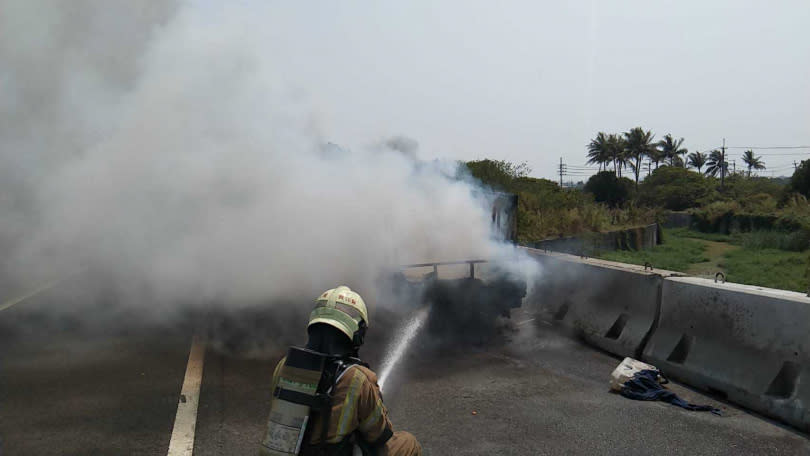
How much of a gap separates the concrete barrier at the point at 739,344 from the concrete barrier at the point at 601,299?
0.22 meters

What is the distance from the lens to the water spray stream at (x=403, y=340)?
554 centimetres

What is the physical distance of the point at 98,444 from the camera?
12.7 feet

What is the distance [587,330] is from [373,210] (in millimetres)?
3912

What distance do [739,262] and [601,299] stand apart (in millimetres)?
12716

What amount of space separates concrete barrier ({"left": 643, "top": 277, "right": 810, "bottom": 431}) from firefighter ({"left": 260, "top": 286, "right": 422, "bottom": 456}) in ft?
11.9

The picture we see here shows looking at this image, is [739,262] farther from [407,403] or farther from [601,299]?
[407,403]

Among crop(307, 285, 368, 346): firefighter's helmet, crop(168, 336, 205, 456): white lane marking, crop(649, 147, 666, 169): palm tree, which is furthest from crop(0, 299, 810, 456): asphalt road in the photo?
crop(649, 147, 666, 169): palm tree

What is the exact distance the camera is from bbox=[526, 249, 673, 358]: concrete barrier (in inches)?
237

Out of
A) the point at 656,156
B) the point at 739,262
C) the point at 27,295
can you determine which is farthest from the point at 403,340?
the point at 656,156

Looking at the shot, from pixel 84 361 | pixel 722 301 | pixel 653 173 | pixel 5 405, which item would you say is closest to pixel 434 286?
pixel 722 301

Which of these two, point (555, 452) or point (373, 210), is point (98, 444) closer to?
point (555, 452)

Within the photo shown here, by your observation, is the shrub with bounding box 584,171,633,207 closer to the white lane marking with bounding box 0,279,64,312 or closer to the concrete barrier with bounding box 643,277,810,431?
the white lane marking with bounding box 0,279,64,312

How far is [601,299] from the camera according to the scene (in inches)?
268

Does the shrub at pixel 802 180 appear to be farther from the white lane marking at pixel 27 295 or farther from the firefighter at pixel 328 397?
the firefighter at pixel 328 397
